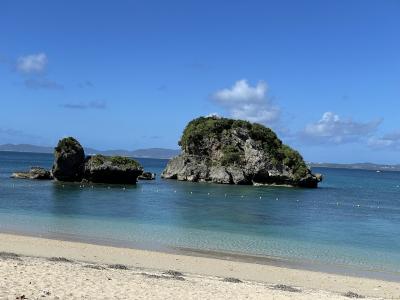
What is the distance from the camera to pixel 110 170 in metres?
75.8

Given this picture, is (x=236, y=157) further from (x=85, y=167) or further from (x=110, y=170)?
(x=85, y=167)

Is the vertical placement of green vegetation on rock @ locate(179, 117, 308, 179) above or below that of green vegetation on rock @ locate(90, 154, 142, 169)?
above

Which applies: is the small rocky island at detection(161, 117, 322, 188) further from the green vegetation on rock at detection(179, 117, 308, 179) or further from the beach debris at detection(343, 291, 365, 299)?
the beach debris at detection(343, 291, 365, 299)

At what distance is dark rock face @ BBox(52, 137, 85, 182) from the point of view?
75000 millimetres

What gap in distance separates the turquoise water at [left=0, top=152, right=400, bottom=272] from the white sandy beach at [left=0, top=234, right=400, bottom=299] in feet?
13.1

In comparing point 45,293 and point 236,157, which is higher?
point 236,157

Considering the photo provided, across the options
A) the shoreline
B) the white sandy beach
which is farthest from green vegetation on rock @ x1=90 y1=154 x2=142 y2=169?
the white sandy beach

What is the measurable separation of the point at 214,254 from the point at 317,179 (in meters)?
75.3

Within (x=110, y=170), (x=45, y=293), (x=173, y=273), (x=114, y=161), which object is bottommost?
(x=173, y=273)

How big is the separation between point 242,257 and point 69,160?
5446 cm

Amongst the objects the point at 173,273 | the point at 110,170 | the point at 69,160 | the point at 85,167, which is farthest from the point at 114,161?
the point at 173,273

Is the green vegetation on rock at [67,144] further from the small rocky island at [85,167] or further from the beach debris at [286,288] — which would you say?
the beach debris at [286,288]

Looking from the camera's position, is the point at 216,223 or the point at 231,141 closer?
the point at 216,223

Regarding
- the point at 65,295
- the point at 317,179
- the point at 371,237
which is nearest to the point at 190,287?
the point at 65,295
